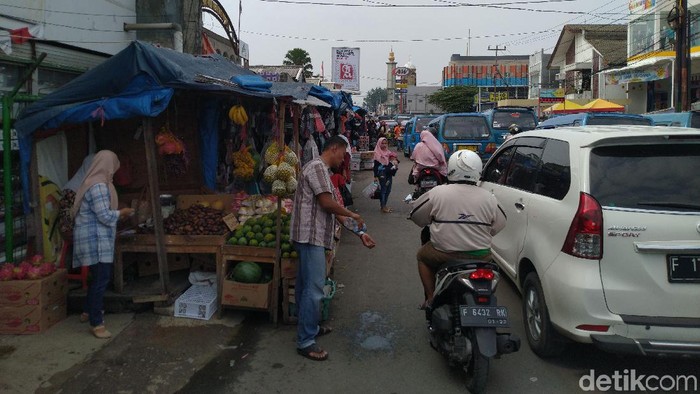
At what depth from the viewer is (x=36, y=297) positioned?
4.84m

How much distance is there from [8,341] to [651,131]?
5.55m

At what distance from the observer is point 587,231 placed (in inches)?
144

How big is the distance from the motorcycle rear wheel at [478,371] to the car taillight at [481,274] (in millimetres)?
437

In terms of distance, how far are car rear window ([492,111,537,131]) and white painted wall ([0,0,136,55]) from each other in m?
11.1

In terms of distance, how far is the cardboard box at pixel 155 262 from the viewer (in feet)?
19.5

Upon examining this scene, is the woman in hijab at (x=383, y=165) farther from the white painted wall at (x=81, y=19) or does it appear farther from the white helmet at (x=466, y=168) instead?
the white helmet at (x=466, y=168)

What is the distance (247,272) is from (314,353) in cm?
120

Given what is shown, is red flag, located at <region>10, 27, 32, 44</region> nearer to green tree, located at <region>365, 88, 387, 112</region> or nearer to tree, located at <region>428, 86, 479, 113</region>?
tree, located at <region>428, 86, 479, 113</region>

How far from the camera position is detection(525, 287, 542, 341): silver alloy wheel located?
4.32 m

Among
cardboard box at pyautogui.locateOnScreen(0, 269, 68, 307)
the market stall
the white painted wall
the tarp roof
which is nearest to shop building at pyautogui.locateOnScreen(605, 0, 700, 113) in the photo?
the white painted wall

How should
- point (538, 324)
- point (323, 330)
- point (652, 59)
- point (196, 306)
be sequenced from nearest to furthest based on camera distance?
point (538, 324), point (323, 330), point (196, 306), point (652, 59)

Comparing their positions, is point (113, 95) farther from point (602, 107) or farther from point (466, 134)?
point (602, 107)

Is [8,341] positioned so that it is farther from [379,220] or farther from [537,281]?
[379,220]

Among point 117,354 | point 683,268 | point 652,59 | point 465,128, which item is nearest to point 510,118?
point 465,128
